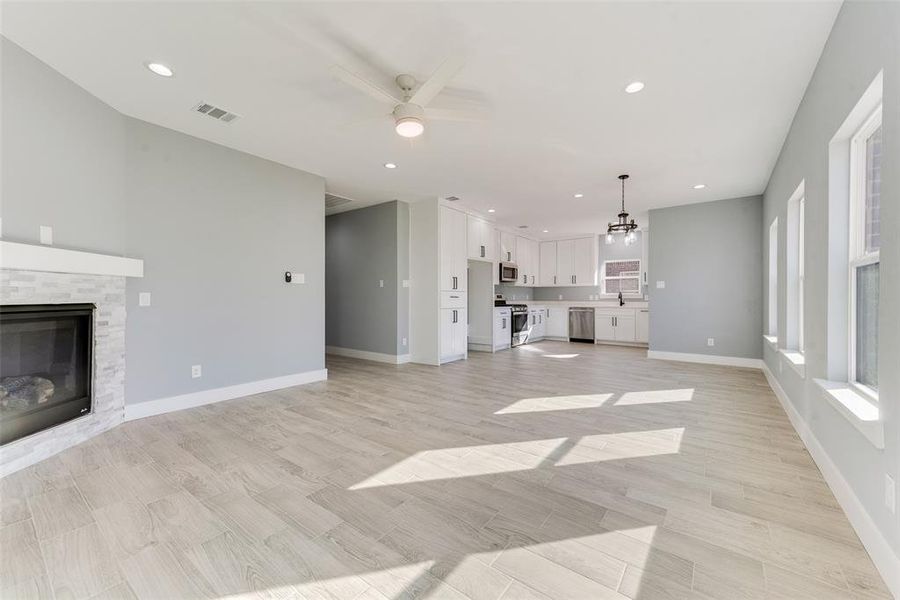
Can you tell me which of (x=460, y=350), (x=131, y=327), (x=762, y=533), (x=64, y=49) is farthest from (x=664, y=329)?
(x=64, y=49)

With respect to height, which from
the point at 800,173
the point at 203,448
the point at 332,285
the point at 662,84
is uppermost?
the point at 662,84

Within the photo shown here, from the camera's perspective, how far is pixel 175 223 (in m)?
3.42

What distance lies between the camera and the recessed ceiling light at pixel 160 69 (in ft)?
7.98

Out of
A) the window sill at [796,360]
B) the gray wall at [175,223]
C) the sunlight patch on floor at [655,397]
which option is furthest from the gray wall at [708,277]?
the gray wall at [175,223]

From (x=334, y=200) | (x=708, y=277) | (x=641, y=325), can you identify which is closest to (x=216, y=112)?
(x=334, y=200)

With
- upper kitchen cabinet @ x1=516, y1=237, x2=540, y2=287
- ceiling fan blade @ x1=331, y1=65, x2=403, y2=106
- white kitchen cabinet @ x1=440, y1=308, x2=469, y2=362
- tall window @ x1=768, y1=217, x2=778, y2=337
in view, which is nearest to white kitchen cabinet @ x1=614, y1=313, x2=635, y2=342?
upper kitchen cabinet @ x1=516, y1=237, x2=540, y2=287

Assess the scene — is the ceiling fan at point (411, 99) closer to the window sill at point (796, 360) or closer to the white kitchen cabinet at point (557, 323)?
the window sill at point (796, 360)

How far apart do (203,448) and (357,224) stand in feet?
14.6

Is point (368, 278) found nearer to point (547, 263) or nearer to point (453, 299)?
point (453, 299)

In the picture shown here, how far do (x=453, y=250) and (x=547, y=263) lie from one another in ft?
13.4

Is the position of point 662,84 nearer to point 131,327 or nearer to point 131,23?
point 131,23

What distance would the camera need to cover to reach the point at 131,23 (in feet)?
6.79

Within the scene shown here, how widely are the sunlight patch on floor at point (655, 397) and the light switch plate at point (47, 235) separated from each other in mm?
4764

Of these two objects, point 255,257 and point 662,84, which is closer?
point 662,84
